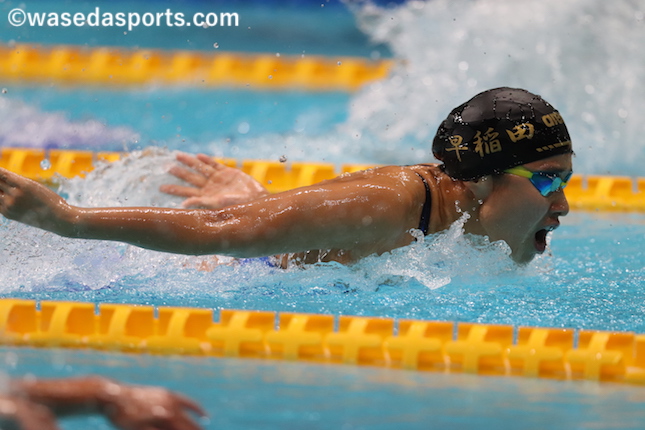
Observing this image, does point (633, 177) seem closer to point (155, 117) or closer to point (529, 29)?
point (529, 29)

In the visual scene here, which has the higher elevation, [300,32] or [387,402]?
[300,32]

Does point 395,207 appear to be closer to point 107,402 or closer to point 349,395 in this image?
point 349,395

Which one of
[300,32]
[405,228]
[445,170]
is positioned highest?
[300,32]

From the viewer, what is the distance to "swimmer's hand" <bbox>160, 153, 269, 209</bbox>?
12.4 ft

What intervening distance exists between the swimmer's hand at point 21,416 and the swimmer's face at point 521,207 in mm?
1795

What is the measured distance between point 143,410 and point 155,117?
5.42m

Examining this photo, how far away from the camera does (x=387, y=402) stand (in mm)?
2244

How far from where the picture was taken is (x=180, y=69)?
7.64 metres

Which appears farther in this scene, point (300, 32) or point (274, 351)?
point (300, 32)

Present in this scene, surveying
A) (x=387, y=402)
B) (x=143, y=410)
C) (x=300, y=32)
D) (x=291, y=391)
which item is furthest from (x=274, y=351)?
(x=300, y=32)

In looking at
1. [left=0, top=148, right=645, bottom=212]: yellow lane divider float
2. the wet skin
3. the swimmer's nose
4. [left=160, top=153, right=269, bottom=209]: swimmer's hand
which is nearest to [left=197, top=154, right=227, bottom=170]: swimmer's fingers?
[left=160, top=153, right=269, bottom=209]: swimmer's hand

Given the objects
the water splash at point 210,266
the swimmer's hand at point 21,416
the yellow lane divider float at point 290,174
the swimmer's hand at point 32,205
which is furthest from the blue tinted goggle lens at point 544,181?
the yellow lane divider float at point 290,174

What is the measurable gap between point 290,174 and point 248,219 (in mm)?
2336

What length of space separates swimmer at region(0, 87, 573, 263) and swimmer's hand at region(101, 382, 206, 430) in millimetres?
1012
